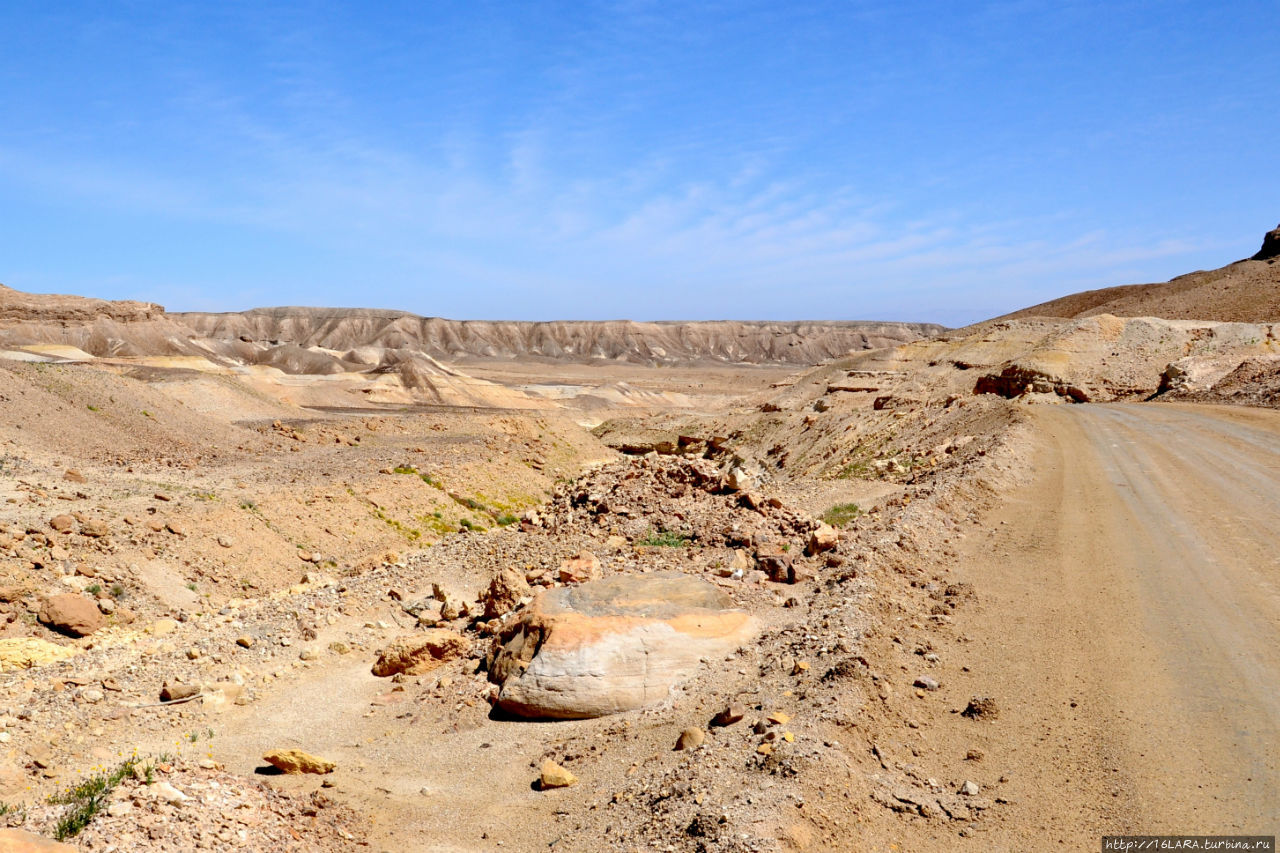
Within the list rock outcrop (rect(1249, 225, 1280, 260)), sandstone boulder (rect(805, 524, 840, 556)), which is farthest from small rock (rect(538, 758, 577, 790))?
rock outcrop (rect(1249, 225, 1280, 260))

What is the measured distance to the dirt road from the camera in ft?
18.0

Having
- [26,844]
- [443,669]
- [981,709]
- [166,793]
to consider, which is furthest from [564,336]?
[26,844]

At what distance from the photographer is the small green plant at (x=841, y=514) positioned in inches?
586

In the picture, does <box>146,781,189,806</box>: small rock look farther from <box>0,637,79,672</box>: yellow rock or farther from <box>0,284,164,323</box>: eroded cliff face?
A: <box>0,284,164,323</box>: eroded cliff face

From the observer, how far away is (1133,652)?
7.50 meters

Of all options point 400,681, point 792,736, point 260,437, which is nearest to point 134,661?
point 400,681

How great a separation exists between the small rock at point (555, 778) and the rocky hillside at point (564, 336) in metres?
126

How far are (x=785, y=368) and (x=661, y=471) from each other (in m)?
116

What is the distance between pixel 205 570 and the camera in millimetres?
15211

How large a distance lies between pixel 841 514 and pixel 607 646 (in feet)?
26.8

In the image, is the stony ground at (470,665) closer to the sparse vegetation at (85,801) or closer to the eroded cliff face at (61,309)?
the sparse vegetation at (85,801)

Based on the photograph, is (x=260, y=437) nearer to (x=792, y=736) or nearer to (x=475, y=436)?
(x=475, y=436)

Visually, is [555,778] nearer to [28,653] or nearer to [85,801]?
[85,801]

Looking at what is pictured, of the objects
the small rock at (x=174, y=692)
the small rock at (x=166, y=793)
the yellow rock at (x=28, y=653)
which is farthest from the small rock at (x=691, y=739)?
the yellow rock at (x=28, y=653)
